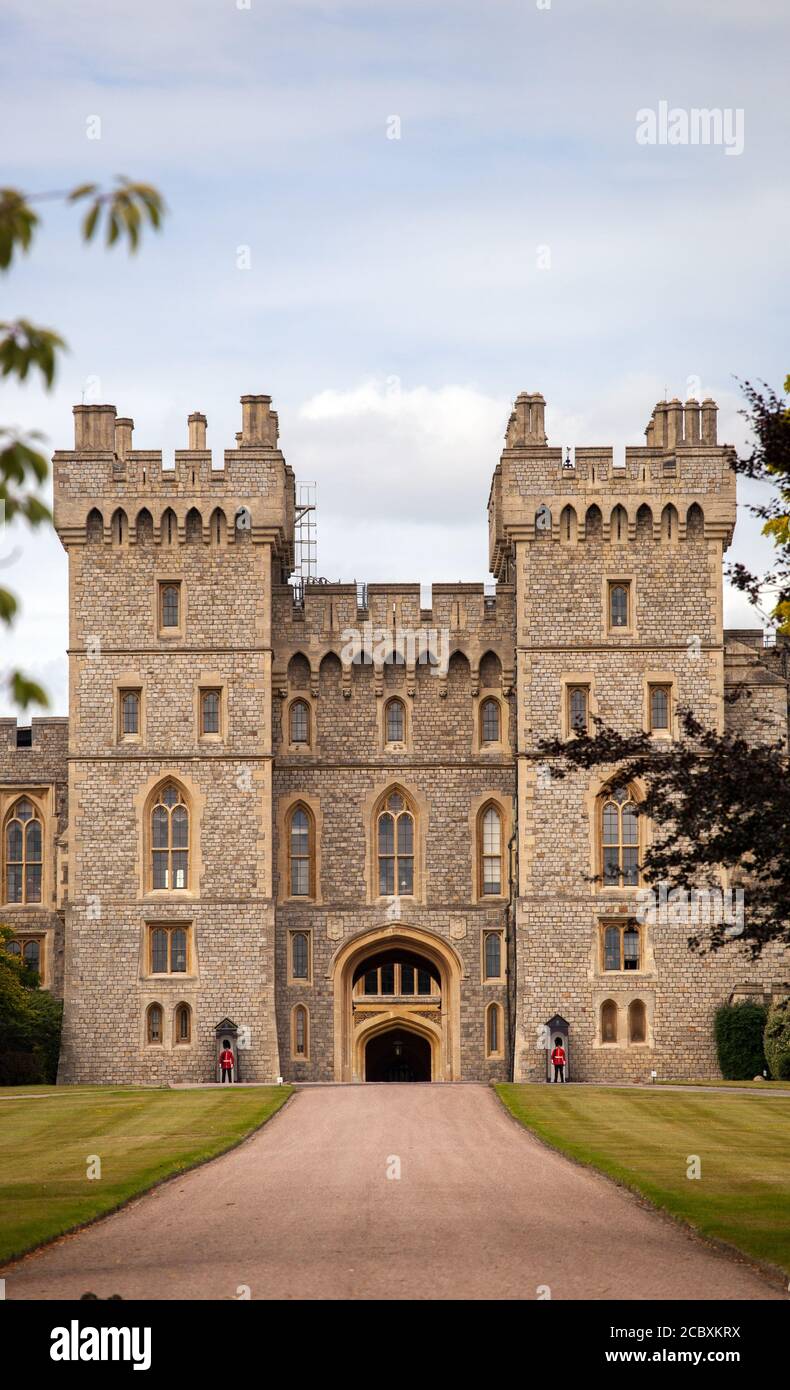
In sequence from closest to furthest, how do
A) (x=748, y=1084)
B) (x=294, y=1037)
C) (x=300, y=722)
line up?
(x=748, y=1084)
(x=294, y=1037)
(x=300, y=722)

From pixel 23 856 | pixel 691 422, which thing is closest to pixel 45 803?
pixel 23 856

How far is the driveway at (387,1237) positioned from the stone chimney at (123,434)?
25870 mm

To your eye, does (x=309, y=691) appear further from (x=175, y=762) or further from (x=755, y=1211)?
(x=755, y=1211)

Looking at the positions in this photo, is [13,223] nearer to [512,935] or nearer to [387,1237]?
[387,1237]

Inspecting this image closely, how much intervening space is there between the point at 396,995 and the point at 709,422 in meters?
16.7

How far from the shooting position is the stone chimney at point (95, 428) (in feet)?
160

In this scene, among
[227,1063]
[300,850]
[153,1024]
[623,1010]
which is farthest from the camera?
[300,850]

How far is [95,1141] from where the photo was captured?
29.0 metres

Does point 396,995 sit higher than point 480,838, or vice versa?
point 480,838

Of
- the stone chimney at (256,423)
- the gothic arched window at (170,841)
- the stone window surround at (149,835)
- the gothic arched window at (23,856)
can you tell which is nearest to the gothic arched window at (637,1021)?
the stone window surround at (149,835)

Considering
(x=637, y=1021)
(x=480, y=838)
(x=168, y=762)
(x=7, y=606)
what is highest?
(x=168, y=762)

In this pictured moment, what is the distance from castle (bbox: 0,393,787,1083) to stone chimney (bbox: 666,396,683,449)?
8 centimetres

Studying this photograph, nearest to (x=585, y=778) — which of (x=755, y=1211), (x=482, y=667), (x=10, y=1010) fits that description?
(x=482, y=667)
